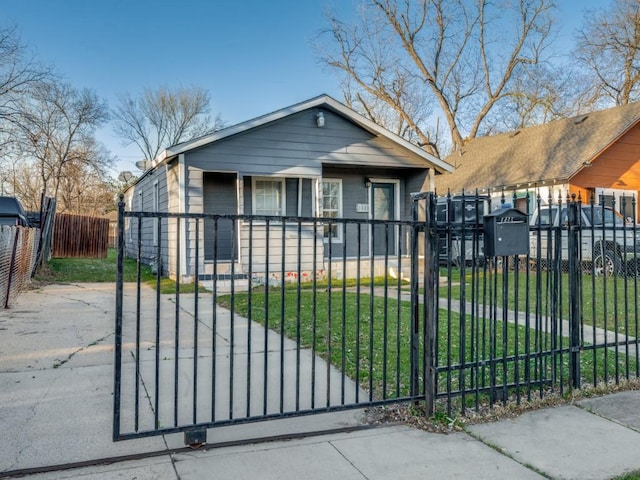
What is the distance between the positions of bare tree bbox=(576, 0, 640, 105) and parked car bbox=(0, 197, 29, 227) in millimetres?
28207

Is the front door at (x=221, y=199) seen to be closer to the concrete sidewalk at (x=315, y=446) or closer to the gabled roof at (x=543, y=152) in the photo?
the concrete sidewalk at (x=315, y=446)

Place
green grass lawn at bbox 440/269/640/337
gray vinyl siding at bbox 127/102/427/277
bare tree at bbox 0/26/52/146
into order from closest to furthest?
1. green grass lawn at bbox 440/269/640/337
2. gray vinyl siding at bbox 127/102/427/277
3. bare tree at bbox 0/26/52/146

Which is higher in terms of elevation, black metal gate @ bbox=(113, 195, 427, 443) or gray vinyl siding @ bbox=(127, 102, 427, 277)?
gray vinyl siding @ bbox=(127, 102, 427, 277)

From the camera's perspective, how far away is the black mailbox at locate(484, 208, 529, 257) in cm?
355

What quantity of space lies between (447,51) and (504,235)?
28.8 metres

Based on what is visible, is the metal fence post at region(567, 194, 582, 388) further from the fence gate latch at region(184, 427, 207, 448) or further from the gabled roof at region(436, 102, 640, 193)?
the gabled roof at region(436, 102, 640, 193)

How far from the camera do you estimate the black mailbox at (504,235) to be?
3.55 m

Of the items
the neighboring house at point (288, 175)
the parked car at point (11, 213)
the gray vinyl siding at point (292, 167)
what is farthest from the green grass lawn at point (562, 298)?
the parked car at point (11, 213)

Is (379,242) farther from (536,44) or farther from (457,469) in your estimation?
(536,44)

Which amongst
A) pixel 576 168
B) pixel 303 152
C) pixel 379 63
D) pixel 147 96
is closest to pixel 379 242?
pixel 303 152

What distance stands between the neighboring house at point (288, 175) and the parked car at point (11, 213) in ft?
9.83

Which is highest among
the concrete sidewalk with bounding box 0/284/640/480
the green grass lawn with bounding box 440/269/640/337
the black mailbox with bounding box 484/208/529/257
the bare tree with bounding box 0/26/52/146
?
the bare tree with bounding box 0/26/52/146

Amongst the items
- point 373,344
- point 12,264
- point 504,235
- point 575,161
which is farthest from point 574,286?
point 575,161

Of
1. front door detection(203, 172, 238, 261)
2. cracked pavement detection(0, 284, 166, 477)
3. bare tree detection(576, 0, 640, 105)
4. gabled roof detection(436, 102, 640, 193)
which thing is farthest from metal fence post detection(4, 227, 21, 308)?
bare tree detection(576, 0, 640, 105)
